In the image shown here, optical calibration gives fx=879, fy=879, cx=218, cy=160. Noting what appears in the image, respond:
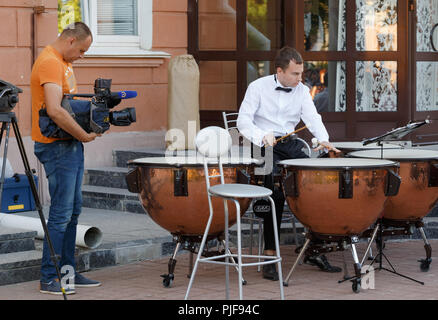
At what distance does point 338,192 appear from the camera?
5562 millimetres

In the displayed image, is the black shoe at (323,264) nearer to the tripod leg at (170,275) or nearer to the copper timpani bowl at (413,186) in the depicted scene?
the copper timpani bowl at (413,186)

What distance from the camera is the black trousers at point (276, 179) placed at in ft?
20.3

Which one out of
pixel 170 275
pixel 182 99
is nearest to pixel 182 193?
pixel 170 275

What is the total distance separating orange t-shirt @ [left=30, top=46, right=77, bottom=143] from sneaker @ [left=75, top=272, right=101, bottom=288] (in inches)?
38.7

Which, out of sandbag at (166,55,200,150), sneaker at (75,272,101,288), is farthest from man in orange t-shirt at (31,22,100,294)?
sandbag at (166,55,200,150)

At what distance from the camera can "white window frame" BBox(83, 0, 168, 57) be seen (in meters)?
9.36

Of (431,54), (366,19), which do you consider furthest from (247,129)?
(431,54)

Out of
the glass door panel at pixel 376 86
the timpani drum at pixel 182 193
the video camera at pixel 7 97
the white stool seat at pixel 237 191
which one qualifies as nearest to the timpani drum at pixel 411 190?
the timpani drum at pixel 182 193

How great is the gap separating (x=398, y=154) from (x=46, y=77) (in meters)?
2.53

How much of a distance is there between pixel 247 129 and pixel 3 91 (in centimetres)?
192

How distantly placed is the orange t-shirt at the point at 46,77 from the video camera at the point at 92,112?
8 cm

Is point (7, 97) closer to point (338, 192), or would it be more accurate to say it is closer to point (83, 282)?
point (83, 282)


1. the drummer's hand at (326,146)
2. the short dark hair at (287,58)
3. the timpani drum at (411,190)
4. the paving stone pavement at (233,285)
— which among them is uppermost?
the short dark hair at (287,58)
